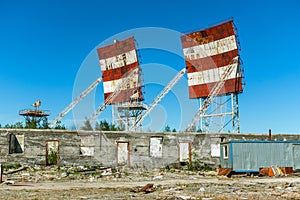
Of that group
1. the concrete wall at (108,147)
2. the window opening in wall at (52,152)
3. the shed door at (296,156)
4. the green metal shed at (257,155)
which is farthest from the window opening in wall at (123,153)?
the shed door at (296,156)

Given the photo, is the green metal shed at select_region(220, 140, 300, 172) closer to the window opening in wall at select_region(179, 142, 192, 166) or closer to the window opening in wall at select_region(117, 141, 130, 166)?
the window opening in wall at select_region(179, 142, 192, 166)

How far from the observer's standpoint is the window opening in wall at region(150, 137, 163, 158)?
2192 cm

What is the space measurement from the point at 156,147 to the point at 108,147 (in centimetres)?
293

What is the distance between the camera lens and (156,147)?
2202 centimetres

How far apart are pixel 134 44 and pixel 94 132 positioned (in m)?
13.5

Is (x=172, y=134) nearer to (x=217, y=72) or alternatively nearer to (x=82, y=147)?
(x=82, y=147)

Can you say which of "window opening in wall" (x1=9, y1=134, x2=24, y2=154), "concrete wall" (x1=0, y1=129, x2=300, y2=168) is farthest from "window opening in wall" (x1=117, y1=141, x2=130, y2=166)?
"window opening in wall" (x1=9, y1=134, x2=24, y2=154)

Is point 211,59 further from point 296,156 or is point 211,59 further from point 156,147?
point 296,156

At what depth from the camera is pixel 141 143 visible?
72.1ft

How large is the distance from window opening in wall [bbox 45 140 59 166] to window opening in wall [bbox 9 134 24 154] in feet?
4.77

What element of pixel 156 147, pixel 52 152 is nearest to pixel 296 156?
pixel 156 147

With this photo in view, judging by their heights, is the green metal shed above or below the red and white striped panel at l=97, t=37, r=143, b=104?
below

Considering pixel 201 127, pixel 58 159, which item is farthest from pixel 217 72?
pixel 58 159

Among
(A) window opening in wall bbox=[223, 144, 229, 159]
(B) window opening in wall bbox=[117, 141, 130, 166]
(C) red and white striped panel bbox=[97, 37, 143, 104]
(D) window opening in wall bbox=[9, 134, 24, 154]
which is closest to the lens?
(A) window opening in wall bbox=[223, 144, 229, 159]
